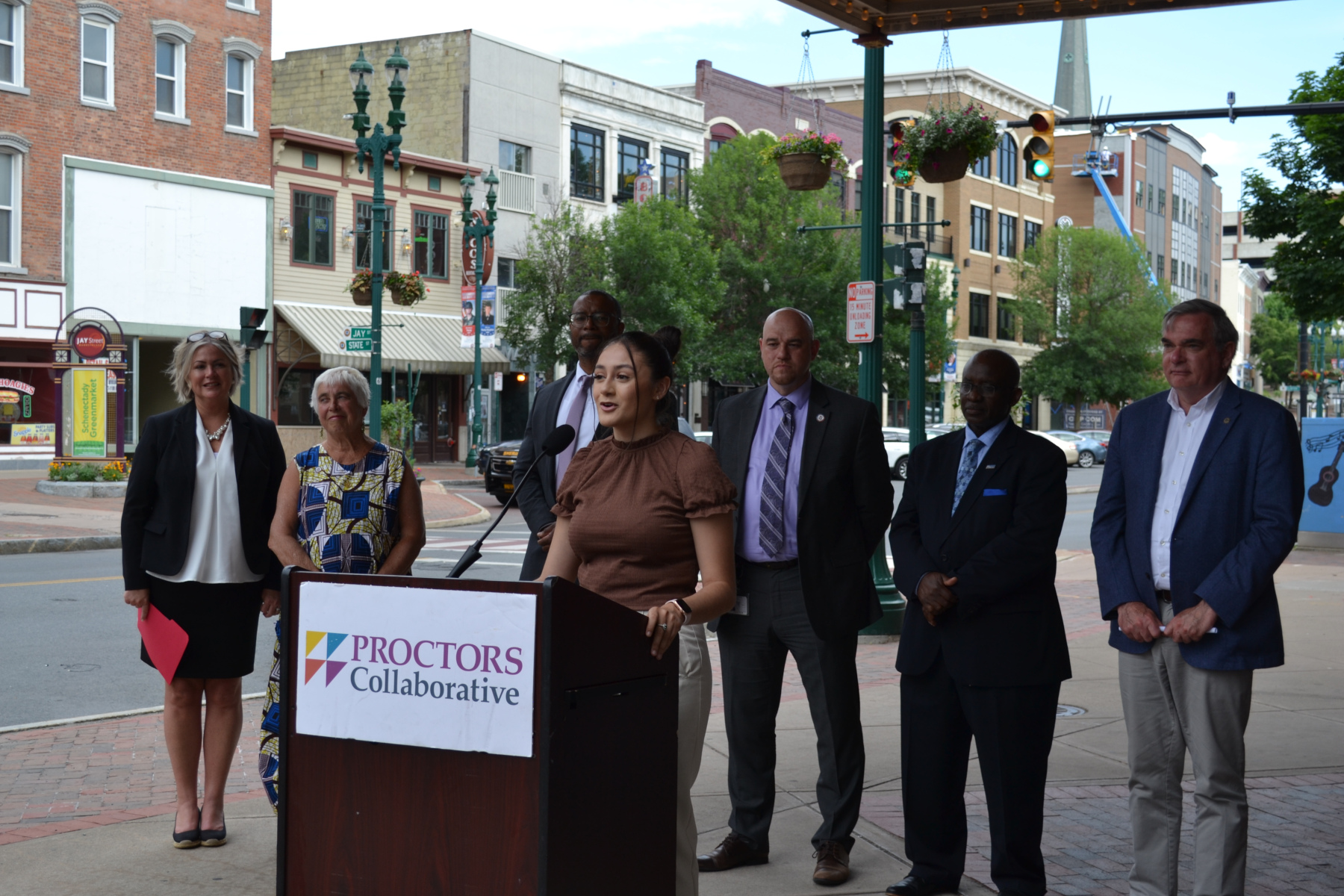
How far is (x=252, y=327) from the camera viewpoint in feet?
83.3

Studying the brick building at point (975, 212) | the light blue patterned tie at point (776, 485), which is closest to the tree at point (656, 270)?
the brick building at point (975, 212)

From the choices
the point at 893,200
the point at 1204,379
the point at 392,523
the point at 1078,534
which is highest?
the point at 893,200

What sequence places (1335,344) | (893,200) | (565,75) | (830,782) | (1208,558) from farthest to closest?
(1335,344) → (893,200) → (565,75) → (830,782) → (1208,558)

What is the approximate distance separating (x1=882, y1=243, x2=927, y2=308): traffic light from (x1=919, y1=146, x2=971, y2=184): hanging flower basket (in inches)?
39.8

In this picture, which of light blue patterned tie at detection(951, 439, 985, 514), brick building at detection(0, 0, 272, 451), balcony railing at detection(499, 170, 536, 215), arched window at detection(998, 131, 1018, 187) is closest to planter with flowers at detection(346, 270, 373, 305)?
brick building at detection(0, 0, 272, 451)

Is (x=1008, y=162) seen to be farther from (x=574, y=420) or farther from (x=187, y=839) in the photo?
(x=187, y=839)

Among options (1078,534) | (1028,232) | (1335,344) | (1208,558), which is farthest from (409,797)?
(1335,344)

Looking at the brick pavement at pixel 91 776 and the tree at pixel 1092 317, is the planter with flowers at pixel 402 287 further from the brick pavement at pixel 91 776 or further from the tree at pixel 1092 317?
the tree at pixel 1092 317

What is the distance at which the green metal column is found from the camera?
9812 millimetres

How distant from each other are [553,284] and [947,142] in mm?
26102

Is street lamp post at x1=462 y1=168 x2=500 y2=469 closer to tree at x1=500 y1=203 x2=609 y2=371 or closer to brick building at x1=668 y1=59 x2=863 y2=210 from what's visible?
tree at x1=500 y1=203 x2=609 y2=371

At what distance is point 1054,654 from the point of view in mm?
4598

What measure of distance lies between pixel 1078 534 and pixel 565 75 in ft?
78.7

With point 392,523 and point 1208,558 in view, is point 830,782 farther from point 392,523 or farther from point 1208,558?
point 392,523
